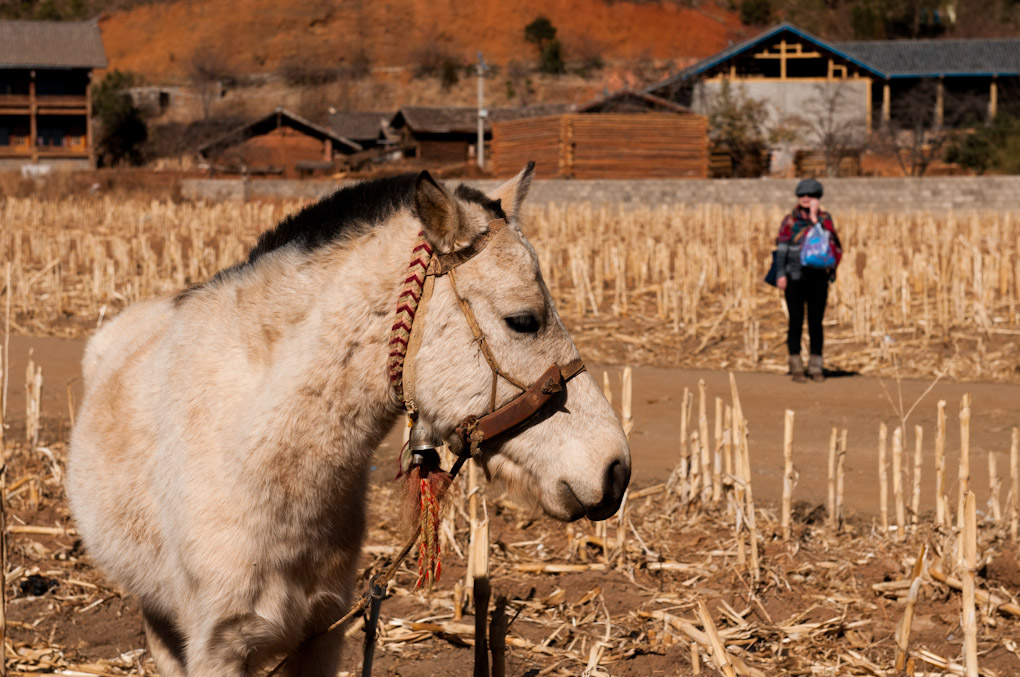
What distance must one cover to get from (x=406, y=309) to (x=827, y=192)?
3310 cm

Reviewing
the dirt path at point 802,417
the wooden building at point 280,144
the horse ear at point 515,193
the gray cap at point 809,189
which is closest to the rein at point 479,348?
the horse ear at point 515,193

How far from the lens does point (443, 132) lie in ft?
210

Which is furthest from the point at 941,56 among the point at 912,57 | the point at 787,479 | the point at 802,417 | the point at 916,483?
the point at 787,479

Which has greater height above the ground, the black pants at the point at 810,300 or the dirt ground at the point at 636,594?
Result: the black pants at the point at 810,300

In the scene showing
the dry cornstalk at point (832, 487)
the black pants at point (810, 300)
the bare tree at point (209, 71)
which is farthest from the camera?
the bare tree at point (209, 71)

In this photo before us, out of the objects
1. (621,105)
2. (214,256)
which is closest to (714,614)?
(214,256)

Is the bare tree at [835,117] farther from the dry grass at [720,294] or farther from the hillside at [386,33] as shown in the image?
the hillside at [386,33]

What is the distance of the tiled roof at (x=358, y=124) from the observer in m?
75.4

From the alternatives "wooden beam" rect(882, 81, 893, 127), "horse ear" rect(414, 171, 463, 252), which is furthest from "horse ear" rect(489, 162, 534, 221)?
"wooden beam" rect(882, 81, 893, 127)

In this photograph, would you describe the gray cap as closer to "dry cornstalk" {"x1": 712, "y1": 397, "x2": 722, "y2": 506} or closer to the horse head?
"dry cornstalk" {"x1": 712, "y1": 397, "x2": 722, "y2": 506}

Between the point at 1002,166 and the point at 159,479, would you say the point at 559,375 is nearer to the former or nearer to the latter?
the point at 159,479

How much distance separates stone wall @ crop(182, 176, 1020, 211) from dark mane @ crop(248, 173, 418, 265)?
2921cm

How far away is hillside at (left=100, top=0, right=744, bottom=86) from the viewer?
3907 inches

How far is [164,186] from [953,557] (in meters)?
45.4
